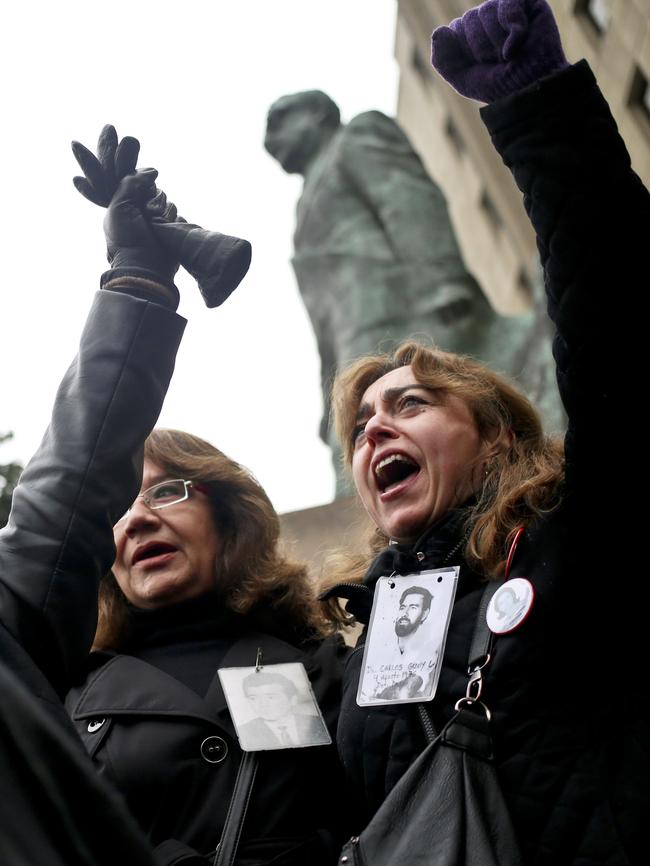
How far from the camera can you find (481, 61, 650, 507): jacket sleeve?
228 cm

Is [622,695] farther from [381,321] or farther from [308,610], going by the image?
[381,321]

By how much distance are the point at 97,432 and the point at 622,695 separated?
46.5 inches

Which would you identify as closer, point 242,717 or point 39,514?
point 39,514

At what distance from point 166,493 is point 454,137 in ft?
70.2

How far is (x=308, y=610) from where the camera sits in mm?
3650

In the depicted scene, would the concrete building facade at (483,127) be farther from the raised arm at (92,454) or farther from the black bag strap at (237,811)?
the black bag strap at (237,811)

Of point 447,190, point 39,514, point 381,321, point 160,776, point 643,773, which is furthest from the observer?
point 447,190

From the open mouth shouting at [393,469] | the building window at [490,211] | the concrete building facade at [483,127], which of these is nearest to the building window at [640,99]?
the concrete building facade at [483,127]

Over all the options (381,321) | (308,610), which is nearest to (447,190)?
(381,321)

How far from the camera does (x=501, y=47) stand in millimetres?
2408

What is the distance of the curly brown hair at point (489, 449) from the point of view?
2.62m

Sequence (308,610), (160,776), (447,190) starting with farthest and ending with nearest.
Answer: (447,190), (308,610), (160,776)

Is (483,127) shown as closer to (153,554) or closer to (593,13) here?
(593,13)

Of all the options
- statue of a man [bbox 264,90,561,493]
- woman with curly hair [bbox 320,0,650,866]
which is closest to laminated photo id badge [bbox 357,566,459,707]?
woman with curly hair [bbox 320,0,650,866]
